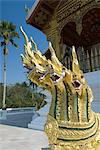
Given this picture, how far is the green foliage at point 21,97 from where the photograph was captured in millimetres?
25800

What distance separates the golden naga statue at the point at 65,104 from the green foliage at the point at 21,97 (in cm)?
2059

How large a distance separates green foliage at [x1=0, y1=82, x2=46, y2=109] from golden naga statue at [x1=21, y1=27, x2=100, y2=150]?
2059cm

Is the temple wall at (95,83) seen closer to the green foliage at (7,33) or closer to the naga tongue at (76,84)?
the naga tongue at (76,84)

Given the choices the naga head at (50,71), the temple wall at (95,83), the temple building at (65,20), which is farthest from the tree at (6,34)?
the naga head at (50,71)

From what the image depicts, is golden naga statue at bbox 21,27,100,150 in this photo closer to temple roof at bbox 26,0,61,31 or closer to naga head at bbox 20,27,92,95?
naga head at bbox 20,27,92,95

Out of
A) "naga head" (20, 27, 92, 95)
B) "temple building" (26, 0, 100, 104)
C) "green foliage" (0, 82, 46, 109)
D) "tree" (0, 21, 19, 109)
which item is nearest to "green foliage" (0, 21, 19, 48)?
"tree" (0, 21, 19, 109)

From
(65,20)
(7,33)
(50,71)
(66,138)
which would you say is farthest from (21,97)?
(50,71)

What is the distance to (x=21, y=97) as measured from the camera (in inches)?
1148

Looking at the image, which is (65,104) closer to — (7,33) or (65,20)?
(65,20)

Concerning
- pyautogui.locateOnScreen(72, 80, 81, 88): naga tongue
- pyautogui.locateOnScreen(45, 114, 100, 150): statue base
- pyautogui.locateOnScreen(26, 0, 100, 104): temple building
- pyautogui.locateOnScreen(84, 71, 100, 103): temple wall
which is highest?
pyautogui.locateOnScreen(26, 0, 100, 104): temple building

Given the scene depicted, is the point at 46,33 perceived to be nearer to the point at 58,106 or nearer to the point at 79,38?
the point at 79,38

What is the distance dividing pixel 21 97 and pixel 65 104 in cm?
2781

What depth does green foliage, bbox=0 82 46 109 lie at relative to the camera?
25800mm

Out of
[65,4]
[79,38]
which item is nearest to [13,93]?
[79,38]
